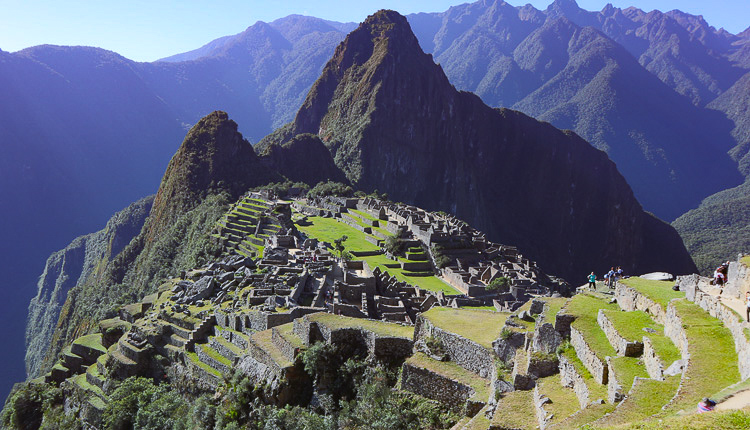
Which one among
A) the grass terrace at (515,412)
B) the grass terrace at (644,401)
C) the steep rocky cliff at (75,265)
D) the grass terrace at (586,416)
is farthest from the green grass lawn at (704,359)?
the steep rocky cliff at (75,265)

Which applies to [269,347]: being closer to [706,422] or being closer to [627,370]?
[627,370]

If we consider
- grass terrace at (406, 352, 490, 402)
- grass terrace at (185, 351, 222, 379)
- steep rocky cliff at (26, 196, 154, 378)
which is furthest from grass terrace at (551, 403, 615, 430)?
steep rocky cliff at (26, 196, 154, 378)

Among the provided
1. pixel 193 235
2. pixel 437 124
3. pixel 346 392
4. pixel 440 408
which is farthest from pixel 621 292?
pixel 437 124

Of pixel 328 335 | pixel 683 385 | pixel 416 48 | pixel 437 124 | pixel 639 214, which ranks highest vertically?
pixel 416 48

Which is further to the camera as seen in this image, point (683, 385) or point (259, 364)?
point (259, 364)

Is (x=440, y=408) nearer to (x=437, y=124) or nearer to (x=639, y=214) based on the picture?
(x=437, y=124)

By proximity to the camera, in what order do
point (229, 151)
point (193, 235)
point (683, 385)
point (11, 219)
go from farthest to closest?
point (11, 219), point (229, 151), point (193, 235), point (683, 385)
